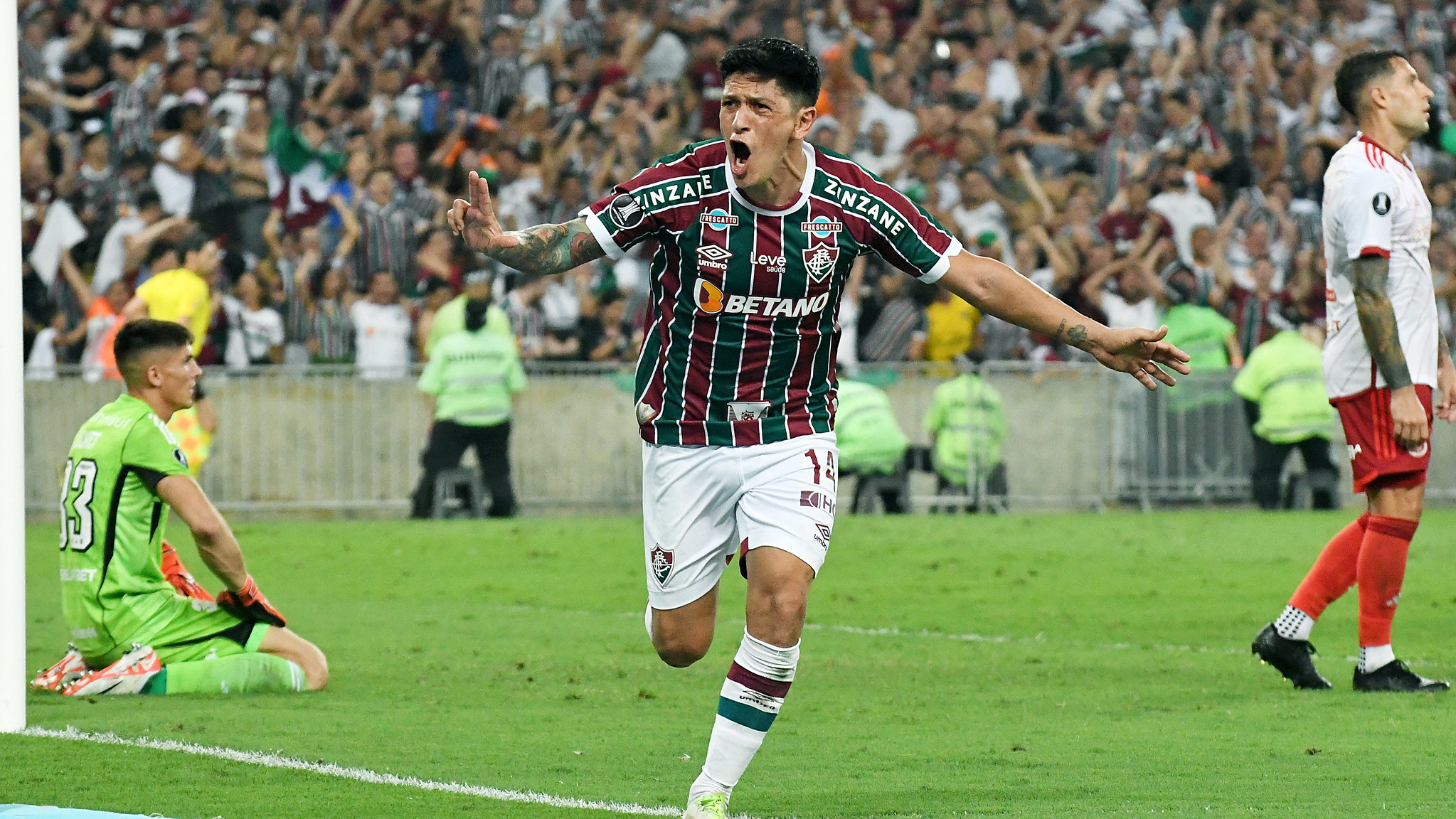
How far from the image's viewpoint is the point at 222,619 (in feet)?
28.2

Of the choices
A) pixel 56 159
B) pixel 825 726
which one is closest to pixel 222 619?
pixel 825 726

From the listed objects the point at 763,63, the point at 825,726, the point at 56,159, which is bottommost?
the point at 825,726

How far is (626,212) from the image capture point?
6.09 meters

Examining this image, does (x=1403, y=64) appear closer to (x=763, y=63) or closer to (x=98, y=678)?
(x=763, y=63)

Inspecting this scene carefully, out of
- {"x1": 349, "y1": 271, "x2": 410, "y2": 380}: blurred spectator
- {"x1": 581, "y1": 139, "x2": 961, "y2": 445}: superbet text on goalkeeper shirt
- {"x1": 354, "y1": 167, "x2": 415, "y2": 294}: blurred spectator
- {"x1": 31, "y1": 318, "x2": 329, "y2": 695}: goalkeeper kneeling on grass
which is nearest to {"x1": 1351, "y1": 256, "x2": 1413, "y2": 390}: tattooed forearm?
{"x1": 581, "y1": 139, "x2": 961, "y2": 445}: superbet text on goalkeeper shirt

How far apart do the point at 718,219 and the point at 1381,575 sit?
3.81 meters

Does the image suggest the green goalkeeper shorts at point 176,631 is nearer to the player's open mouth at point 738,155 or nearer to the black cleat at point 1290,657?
the player's open mouth at point 738,155

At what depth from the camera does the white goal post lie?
723 cm

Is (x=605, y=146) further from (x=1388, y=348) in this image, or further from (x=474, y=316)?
(x=1388, y=348)

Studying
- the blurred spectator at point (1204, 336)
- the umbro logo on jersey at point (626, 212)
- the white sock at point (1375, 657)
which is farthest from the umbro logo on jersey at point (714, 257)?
the blurred spectator at point (1204, 336)

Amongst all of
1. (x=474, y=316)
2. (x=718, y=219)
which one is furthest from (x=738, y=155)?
(x=474, y=316)

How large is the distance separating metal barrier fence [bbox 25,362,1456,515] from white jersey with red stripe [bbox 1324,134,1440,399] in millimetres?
10450

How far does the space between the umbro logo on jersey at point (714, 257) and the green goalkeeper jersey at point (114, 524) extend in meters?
3.26

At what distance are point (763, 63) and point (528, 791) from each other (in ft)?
7.78
